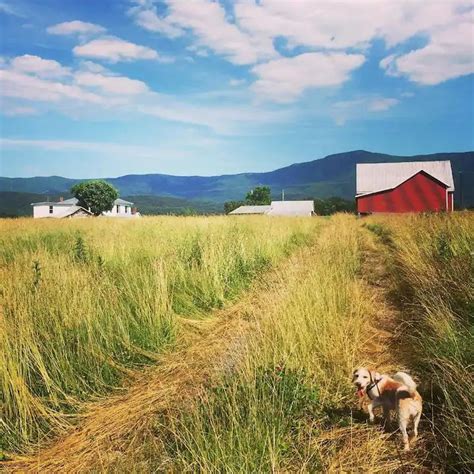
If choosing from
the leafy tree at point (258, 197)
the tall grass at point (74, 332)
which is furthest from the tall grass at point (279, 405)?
the leafy tree at point (258, 197)

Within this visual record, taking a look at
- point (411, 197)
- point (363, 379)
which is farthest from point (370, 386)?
point (411, 197)

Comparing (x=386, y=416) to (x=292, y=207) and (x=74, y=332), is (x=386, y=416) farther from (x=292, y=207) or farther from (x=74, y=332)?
(x=292, y=207)

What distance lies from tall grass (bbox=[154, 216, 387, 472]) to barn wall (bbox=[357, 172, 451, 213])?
41.5 metres

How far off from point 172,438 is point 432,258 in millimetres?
5369

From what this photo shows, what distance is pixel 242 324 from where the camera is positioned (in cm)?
491

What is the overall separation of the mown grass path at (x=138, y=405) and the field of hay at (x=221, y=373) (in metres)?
0.01

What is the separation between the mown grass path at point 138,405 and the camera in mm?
2682

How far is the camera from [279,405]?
9.19 ft

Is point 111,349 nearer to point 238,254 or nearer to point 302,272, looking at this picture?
point 302,272

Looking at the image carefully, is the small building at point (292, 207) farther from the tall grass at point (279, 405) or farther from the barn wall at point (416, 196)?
the tall grass at point (279, 405)

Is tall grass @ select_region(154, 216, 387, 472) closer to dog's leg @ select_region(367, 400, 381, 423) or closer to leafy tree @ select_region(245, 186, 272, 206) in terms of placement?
dog's leg @ select_region(367, 400, 381, 423)

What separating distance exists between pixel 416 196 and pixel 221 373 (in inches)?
1719

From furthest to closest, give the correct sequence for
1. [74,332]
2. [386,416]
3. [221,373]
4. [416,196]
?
1. [416,196]
2. [74,332]
3. [221,373]
4. [386,416]

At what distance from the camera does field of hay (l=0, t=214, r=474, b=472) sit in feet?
8.01
